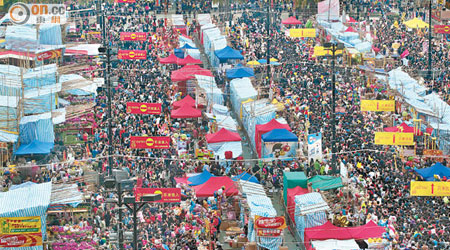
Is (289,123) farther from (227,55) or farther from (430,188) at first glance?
(430,188)

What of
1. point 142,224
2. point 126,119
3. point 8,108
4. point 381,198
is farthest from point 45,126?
point 381,198

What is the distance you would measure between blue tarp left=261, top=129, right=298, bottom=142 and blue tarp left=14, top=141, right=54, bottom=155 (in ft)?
35.0

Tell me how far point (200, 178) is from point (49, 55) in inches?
953

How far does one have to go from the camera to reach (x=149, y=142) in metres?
46.5

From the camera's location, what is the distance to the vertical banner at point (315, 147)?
156ft

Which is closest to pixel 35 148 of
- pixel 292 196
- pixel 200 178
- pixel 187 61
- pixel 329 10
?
pixel 200 178

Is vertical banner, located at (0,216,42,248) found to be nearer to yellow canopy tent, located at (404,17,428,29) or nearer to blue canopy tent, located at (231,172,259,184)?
blue canopy tent, located at (231,172,259,184)

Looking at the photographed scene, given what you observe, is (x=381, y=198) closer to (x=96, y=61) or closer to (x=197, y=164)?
(x=197, y=164)

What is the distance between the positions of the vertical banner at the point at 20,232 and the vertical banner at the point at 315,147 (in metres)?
16.4

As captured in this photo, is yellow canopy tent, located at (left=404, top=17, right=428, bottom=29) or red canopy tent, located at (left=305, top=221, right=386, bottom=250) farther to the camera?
yellow canopy tent, located at (left=404, top=17, right=428, bottom=29)

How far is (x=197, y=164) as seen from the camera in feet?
158

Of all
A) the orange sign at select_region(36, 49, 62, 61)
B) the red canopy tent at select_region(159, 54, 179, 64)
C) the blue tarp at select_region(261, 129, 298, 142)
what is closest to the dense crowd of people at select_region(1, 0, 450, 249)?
the red canopy tent at select_region(159, 54, 179, 64)

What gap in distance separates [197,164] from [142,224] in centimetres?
800

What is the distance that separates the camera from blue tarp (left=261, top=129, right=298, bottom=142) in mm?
49119
